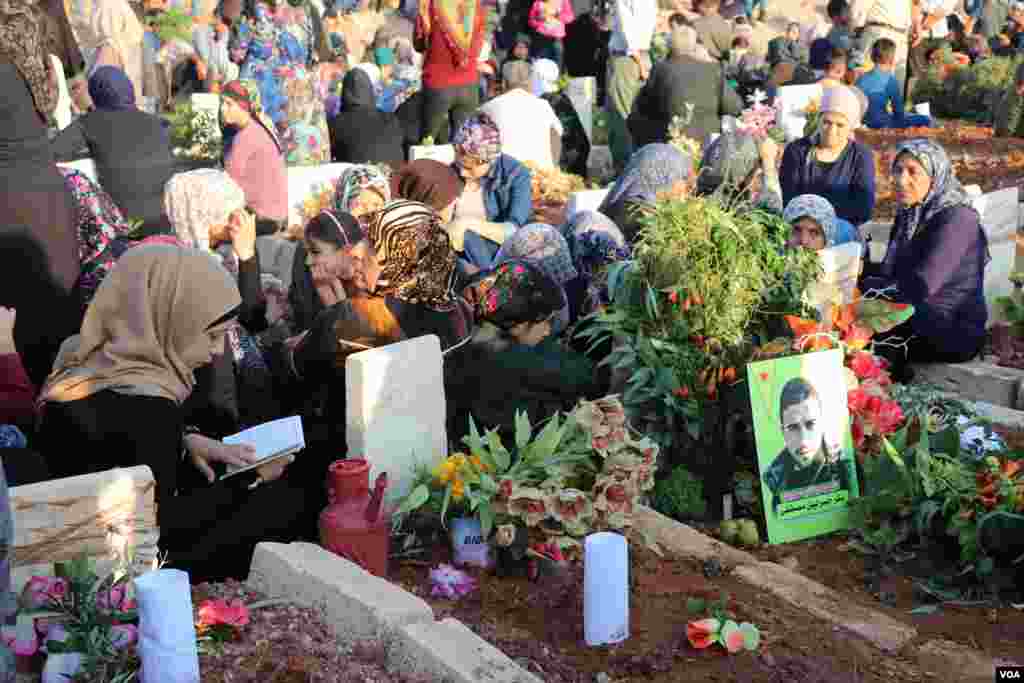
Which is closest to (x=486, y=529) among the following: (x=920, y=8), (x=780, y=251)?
(x=780, y=251)

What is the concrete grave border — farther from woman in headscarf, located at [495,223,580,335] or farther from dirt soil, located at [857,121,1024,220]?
dirt soil, located at [857,121,1024,220]

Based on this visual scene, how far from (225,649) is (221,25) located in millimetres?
12554

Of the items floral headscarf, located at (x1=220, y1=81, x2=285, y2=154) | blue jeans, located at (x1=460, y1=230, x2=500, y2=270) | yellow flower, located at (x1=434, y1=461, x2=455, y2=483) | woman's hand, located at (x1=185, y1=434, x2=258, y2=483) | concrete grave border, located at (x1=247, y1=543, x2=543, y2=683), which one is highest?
floral headscarf, located at (x1=220, y1=81, x2=285, y2=154)

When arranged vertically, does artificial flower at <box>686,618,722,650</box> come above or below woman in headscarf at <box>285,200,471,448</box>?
below

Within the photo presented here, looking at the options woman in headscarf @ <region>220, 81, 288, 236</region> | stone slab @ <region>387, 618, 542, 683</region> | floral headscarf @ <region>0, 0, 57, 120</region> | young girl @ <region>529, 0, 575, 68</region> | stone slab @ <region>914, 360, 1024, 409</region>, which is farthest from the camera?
young girl @ <region>529, 0, 575, 68</region>

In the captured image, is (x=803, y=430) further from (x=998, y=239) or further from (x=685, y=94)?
(x=685, y=94)

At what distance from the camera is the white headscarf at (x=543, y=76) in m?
13.0

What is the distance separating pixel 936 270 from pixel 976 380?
0.61 meters

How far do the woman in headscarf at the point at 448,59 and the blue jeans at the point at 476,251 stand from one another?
11.5ft

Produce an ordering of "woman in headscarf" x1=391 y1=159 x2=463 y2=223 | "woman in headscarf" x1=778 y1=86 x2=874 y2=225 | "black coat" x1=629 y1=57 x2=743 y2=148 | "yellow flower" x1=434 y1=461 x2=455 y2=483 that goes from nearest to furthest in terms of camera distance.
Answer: "yellow flower" x1=434 y1=461 x2=455 y2=483, "woman in headscarf" x1=391 y1=159 x2=463 y2=223, "woman in headscarf" x1=778 y1=86 x2=874 y2=225, "black coat" x1=629 y1=57 x2=743 y2=148

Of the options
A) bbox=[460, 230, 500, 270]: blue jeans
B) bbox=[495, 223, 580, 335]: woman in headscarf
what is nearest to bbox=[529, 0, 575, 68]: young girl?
bbox=[460, 230, 500, 270]: blue jeans

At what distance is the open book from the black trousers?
646 centimetres

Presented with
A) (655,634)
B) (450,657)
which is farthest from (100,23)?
(450,657)

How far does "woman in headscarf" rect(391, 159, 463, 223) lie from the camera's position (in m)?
6.71
